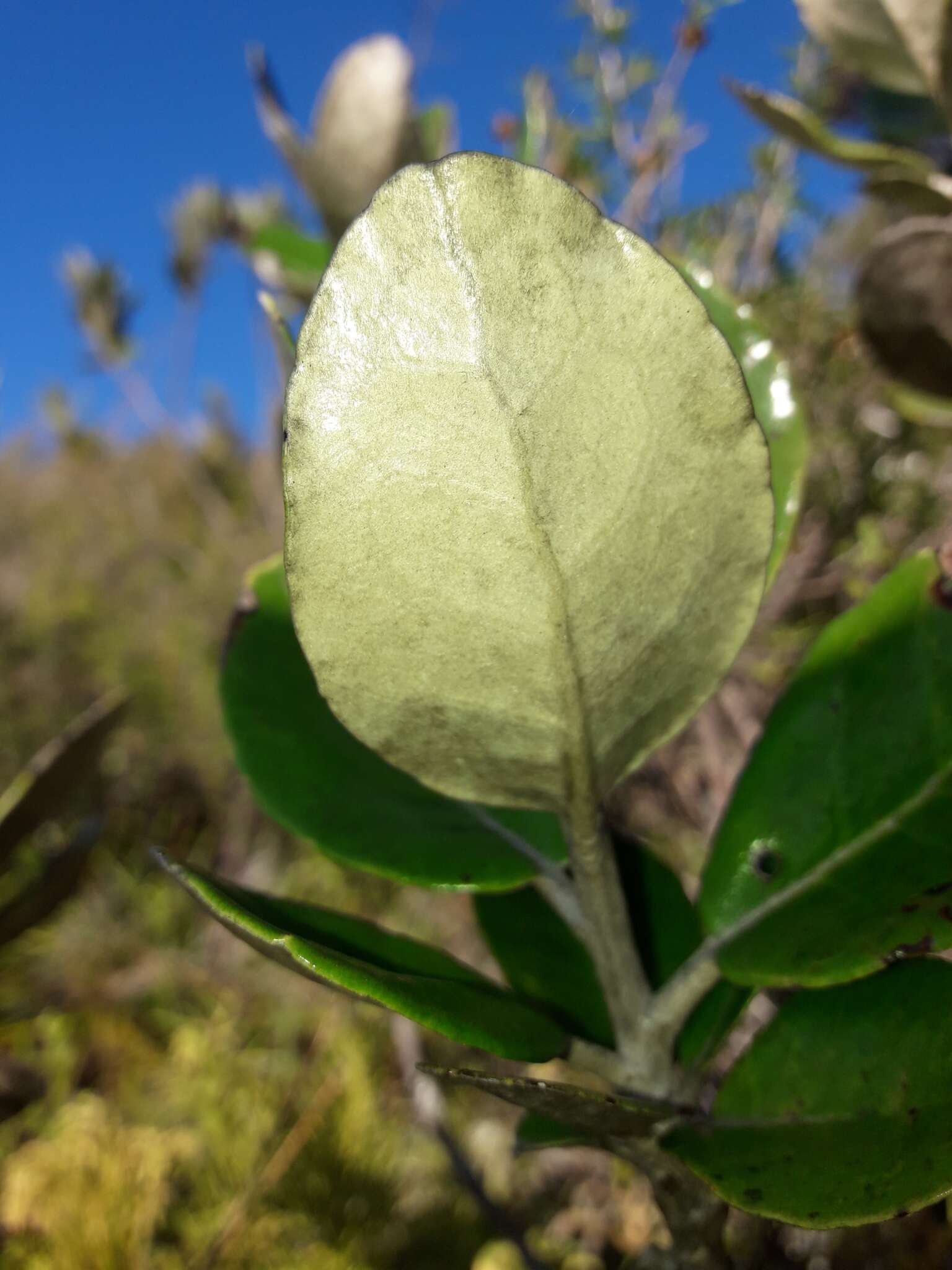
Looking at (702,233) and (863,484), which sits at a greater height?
(702,233)

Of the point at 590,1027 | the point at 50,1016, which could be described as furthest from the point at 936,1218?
the point at 50,1016

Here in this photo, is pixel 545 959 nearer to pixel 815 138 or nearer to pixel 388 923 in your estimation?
pixel 815 138

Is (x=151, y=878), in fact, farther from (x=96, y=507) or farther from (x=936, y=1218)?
(x=96, y=507)

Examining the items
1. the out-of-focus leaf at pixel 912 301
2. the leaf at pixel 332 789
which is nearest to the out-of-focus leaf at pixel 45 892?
the leaf at pixel 332 789

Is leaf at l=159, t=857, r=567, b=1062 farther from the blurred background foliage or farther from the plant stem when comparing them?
the blurred background foliage

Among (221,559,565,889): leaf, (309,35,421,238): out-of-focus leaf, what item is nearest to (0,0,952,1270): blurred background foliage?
(309,35,421,238): out-of-focus leaf

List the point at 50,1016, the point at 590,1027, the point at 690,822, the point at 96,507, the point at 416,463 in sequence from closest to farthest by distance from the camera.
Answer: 1. the point at 416,463
2. the point at 590,1027
3. the point at 690,822
4. the point at 50,1016
5. the point at 96,507

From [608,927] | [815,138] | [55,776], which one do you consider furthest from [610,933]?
[815,138]
